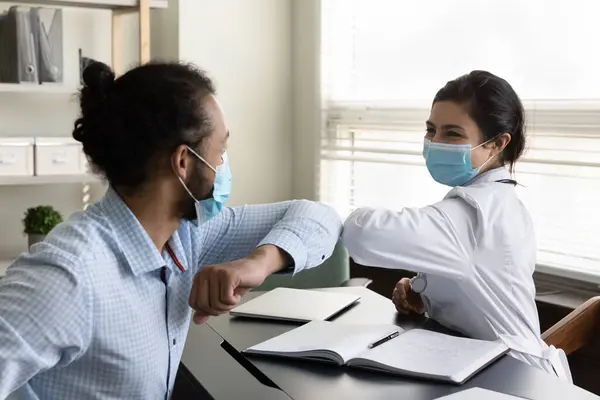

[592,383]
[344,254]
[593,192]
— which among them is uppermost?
[593,192]

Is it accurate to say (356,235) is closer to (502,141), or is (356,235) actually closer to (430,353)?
(430,353)

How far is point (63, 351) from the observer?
1.04 meters

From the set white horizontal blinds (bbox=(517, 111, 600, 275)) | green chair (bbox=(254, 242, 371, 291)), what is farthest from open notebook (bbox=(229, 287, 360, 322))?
white horizontal blinds (bbox=(517, 111, 600, 275))

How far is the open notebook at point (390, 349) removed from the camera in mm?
1257

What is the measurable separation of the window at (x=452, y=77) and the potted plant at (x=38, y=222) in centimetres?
118

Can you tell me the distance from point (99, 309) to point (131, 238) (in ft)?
0.47

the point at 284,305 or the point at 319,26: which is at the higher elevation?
the point at 319,26

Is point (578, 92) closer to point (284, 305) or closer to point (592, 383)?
point (592, 383)

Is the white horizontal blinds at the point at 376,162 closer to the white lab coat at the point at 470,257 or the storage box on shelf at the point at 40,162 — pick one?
the storage box on shelf at the point at 40,162

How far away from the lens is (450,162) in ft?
5.75

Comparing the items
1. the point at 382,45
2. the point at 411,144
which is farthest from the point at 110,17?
the point at 411,144

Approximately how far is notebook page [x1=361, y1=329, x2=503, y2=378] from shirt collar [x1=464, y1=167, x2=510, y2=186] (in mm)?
433

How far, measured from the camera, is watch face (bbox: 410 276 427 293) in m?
1.69

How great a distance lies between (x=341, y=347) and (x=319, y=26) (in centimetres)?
227
